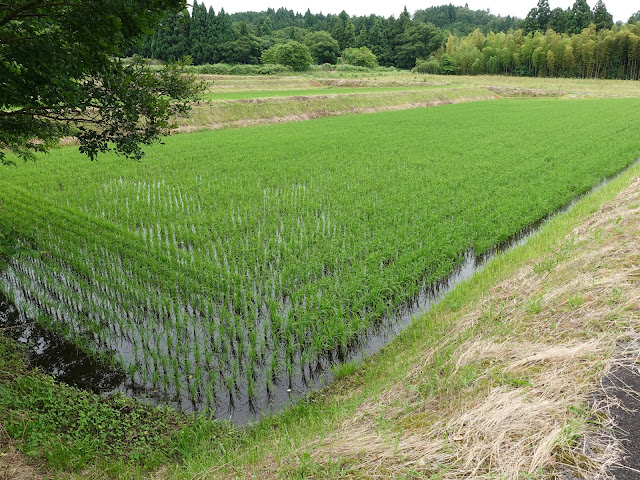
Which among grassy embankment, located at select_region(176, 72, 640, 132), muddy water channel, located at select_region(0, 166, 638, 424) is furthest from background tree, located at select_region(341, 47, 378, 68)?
muddy water channel, located at select_region(0, 166, 638, 424)

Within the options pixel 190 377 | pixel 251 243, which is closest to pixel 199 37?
pixel 251 243

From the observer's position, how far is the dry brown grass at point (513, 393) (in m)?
2.44

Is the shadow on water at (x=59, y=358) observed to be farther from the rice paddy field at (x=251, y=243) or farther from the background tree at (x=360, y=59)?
the background tree at (x=360, y=59)

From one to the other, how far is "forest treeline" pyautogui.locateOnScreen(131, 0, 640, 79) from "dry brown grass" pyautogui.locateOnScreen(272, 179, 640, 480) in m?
43.0

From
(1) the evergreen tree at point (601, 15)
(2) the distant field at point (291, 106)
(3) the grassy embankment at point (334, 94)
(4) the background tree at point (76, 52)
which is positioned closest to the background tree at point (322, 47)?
(3) the grassy embankment at point (334, 94)

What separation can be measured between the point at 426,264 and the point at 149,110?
4727mm

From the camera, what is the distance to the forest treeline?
5575 cm

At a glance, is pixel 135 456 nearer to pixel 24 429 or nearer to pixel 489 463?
pixel 24 429

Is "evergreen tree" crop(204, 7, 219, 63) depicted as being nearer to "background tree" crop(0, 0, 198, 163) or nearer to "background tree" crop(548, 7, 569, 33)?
"background tree" crop(0, 0, 198, 163)

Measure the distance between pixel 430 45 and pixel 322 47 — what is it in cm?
2300

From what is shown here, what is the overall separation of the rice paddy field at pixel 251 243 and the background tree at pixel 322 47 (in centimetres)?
6486

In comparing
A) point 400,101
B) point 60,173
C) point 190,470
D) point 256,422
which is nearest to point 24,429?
point 190,470

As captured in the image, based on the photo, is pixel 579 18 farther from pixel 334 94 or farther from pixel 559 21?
pixel 334 94

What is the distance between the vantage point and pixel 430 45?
80.2 meters
